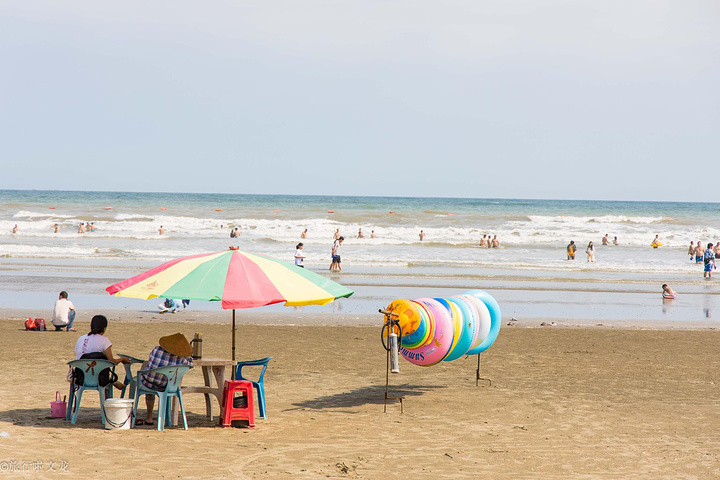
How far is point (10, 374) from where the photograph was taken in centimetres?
1014

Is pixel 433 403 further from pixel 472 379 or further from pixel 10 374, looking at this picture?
pixel 10 374

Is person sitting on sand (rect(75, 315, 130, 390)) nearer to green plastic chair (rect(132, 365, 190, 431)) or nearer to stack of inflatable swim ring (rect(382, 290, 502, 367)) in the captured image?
green plastic chair (rect(132, 365, 190, 431))

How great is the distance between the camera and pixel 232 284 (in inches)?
286

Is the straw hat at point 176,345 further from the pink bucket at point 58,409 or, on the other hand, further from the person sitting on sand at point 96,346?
the pink bucket at point 58,409

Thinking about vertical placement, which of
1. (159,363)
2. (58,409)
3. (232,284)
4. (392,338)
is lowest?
(58,409)

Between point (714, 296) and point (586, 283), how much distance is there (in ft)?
13.7

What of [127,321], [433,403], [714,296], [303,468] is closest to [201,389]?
[303,468]

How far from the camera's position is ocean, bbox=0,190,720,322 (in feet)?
64.0

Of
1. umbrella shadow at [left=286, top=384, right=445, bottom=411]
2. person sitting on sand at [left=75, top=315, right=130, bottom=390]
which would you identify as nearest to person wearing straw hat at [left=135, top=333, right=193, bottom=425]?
person sitting on sand at [left=75, top=315, right=130, bottom=390]

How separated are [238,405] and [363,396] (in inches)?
83.8

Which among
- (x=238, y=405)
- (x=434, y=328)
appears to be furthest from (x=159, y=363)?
(x=434, y=328)

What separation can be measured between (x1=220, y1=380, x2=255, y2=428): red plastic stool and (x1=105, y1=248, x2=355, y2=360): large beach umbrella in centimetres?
102

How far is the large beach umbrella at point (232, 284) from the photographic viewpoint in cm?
711

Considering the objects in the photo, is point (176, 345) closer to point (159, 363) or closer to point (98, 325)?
point (159, 363)
